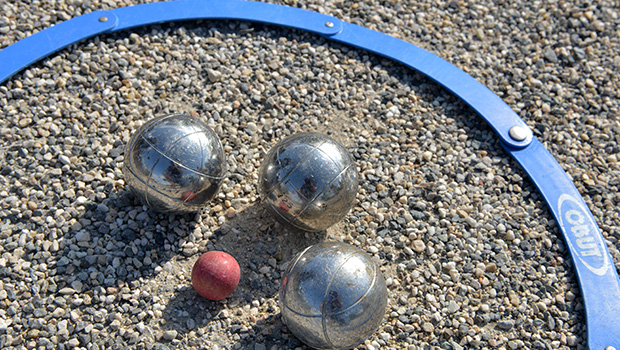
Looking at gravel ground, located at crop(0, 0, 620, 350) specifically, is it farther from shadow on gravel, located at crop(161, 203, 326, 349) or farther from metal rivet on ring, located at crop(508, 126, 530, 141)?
metal rivet on ring, located at crop(508, 126, 530, 141)

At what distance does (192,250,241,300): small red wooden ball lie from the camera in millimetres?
4605

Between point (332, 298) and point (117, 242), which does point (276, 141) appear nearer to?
point (117, 242)

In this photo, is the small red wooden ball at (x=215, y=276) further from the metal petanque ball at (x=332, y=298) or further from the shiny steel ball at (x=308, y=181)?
the shiny steel ball at (x=308, y=181)

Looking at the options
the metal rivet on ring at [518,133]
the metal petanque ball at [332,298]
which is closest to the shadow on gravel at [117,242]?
the metal petanque ball at [332,298]

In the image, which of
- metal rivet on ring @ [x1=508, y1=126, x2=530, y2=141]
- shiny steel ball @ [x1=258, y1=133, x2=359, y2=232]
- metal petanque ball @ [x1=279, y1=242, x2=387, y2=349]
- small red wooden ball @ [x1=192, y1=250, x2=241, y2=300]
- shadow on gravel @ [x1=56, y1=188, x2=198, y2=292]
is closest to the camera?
metal petanque ball @ [x1=279, y1=242, x2=387, y2=349]

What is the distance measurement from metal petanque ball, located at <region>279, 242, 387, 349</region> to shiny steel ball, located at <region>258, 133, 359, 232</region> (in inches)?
18.9

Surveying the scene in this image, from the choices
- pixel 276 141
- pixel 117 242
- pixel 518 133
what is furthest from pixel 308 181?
pixel 518 133

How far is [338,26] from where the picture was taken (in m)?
7.09

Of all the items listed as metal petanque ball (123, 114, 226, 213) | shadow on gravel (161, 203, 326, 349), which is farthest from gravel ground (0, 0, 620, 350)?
metal petanque ball (123, 114, 226, 213)

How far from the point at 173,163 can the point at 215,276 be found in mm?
1029

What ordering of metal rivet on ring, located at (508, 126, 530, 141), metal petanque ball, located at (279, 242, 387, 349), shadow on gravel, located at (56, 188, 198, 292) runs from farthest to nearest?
metal rivet on ring, located at (508, 126, 530, 141) < shadow on gravel, located at (56, 188, 198, 292) < metal petanque ball, located at (279, 242, 387, 349)

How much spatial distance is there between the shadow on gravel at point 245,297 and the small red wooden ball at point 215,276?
210 millimetres

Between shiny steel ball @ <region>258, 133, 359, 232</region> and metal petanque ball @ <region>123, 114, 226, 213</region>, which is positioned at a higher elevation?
shiny steel ball @ <region>258, 133, 359, 232</region>

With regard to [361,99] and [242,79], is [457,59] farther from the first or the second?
[242,79]
